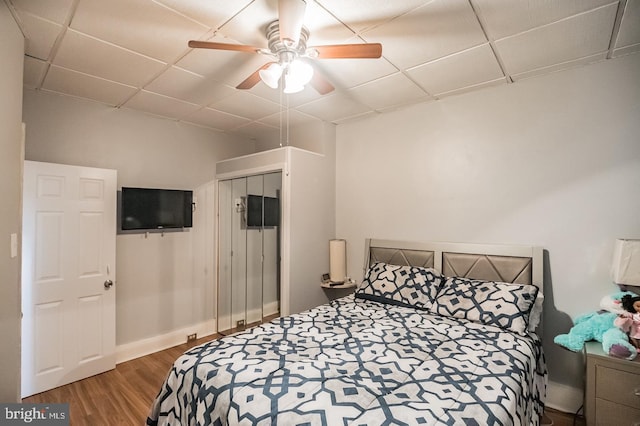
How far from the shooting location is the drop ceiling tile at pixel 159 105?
3.01 m

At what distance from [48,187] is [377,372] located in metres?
3.14

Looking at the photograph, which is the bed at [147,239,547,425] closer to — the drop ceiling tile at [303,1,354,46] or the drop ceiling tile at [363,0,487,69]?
the drop ceiling tile at [363,0,487,69]

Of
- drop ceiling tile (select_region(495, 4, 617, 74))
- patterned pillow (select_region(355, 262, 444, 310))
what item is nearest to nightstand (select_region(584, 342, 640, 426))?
patterned pillow (select_region(355, 262, 444, 310))

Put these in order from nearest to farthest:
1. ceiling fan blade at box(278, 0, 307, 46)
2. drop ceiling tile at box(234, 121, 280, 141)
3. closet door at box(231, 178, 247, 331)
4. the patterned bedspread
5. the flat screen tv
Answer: the patterned bedspread, ceiling fan blade at box(278, 0, 307, 46), the flat screen tv, closet door at box(231, 178, 247, 331), drop ceiling tile at box(234, 121, 280, 141)

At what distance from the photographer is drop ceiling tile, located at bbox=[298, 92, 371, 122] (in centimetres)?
302

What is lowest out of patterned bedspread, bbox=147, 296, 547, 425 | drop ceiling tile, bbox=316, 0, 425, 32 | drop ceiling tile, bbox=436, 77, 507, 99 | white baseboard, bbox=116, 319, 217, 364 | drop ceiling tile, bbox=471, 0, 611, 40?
white baseboard, bbox=116, 319, 217, 364

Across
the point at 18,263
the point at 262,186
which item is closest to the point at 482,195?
the point at 262,186

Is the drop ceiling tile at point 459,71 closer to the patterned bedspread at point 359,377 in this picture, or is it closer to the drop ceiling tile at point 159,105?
the patterned bedspread at point 359,377

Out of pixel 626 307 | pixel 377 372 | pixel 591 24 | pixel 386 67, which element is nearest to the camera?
pixel 377 372

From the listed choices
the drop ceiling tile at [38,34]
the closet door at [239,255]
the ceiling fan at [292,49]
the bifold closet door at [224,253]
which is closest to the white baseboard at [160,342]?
the bifold closet door at [224,253]

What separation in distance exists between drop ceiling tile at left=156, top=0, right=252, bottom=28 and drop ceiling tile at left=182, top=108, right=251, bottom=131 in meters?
1.62

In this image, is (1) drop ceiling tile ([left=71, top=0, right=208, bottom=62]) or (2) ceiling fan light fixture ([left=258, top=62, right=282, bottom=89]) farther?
(2) ceiling fan light fixture ([left=258, top=62, right=282, bottom=89])

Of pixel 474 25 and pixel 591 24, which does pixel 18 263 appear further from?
pixel 591 24

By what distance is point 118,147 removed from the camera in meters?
3.31
